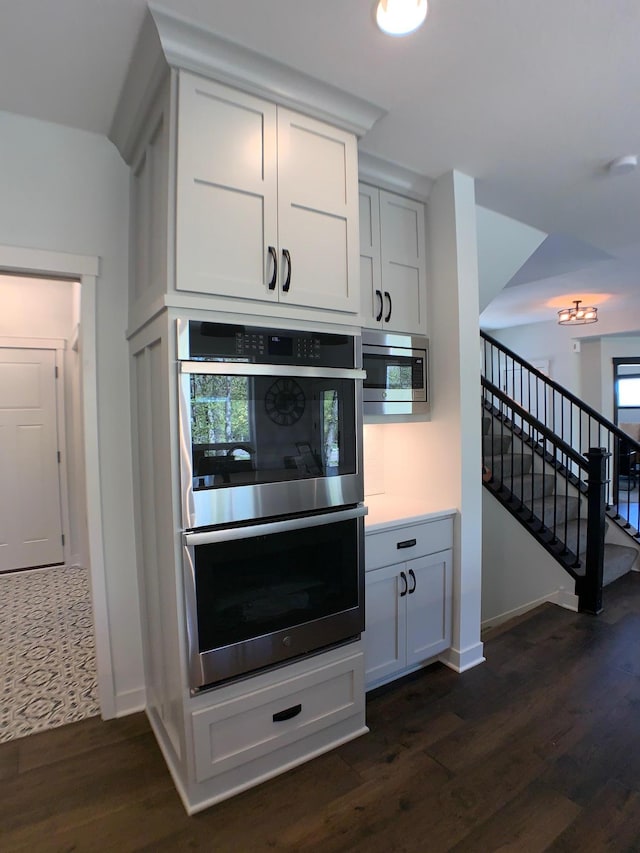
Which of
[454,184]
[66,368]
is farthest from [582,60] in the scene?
[66,368]

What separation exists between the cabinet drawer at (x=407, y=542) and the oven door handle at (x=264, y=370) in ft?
2.66

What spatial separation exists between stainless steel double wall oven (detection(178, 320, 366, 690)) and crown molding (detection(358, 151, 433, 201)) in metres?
1.01

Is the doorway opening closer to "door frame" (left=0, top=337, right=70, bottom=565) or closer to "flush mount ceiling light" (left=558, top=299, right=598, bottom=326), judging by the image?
"door frame" (left=0, top=337, right=70, bottom=565)

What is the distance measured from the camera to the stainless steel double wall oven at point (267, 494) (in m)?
1.63

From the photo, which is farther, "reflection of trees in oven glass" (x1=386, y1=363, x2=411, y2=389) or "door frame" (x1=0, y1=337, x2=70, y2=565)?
"door frame" (x1=0, y1=337, x2=70, y2=565)

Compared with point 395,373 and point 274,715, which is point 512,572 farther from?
point 274,715

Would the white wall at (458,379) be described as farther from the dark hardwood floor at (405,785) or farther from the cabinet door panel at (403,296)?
the dark hardwood floor at (405,785)

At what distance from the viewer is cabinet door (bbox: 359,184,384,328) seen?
2.39m

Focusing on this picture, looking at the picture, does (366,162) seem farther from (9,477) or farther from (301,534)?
(9,477)

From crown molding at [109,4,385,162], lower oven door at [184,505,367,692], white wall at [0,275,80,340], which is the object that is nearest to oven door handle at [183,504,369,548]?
lower oven door at [184,505,367,692]

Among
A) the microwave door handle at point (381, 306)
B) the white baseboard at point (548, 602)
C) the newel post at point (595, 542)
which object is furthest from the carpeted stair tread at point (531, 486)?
the microwave door handle at point (381, 306)

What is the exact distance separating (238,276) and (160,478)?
821 millimetres

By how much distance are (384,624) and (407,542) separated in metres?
0.42

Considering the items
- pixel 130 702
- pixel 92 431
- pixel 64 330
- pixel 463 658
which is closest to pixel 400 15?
pixel 92 431
